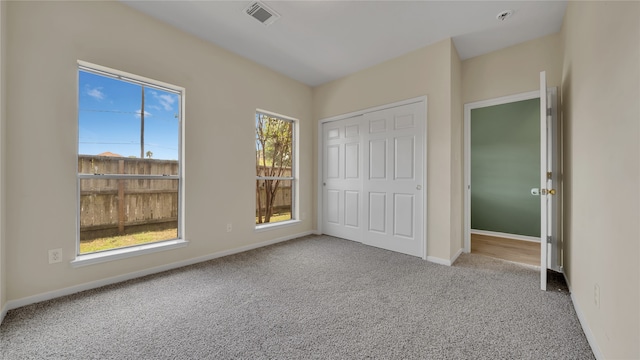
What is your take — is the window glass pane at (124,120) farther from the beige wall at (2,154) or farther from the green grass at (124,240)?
the green grass at (124,240)

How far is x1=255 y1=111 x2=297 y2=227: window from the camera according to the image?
148 inches

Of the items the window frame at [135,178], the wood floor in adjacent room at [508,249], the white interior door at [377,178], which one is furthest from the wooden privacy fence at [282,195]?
the wood floor in adjacent room at [508,249]

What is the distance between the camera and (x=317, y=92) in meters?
→ 4.36

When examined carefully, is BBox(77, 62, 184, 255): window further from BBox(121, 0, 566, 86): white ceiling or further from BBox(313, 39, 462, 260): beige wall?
BBox(313, 39, 462, 260): beige wall

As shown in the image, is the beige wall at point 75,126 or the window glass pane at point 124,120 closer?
the beige wall at point 75,126

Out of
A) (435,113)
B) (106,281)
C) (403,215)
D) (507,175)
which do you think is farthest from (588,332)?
(106,281)

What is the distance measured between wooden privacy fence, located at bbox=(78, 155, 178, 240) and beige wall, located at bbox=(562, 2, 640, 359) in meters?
3.46

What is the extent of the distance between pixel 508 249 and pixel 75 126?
530 centimetres

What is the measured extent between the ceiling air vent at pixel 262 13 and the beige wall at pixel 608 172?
2.44m

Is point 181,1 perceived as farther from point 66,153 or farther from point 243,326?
point 243,326

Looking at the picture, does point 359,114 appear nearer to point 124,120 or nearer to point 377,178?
point 377,178

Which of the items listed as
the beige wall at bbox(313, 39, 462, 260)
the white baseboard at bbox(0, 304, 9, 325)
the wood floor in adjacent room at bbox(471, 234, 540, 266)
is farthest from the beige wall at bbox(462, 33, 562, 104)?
the white baseboard at bbox(0, 304, 9, 325)

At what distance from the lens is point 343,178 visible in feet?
13.3

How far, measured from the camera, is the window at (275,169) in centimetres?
376
